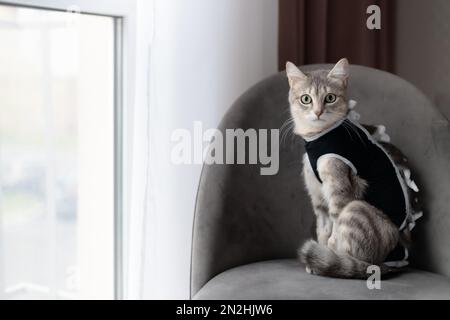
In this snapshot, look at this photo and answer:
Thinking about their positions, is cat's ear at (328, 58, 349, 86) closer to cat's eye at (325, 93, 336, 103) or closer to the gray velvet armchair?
cat's eye at (325, 93, 336, 103)

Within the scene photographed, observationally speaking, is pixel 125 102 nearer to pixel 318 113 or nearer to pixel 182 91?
pixel 182 91

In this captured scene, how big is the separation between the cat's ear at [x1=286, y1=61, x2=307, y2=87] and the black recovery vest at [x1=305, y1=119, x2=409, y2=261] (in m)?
0.13

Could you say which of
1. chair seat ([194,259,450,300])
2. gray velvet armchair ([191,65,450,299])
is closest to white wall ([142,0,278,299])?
gray velvet armchair ([191,65,450,299])

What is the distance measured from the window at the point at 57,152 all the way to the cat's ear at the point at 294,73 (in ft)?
1.48

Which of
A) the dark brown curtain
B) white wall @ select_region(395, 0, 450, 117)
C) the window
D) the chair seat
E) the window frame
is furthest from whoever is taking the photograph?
white wall @ select_region(395, 0, 450, 117)

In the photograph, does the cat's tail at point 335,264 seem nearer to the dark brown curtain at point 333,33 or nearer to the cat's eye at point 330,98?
the cat's eye at point 330,98

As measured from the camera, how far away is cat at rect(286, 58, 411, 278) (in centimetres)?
138

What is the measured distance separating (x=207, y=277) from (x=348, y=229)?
13.2 inches

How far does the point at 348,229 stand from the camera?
4.52 feet

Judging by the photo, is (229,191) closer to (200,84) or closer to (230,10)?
(200,84)

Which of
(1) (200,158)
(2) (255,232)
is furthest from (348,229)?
(1) (200,158)

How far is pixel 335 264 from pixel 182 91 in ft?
1.95

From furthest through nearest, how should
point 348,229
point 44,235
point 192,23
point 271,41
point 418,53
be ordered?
point 418,53 < point 271,41 < point 192,23 < point 44,235 < point 348,229

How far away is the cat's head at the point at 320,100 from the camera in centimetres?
143
